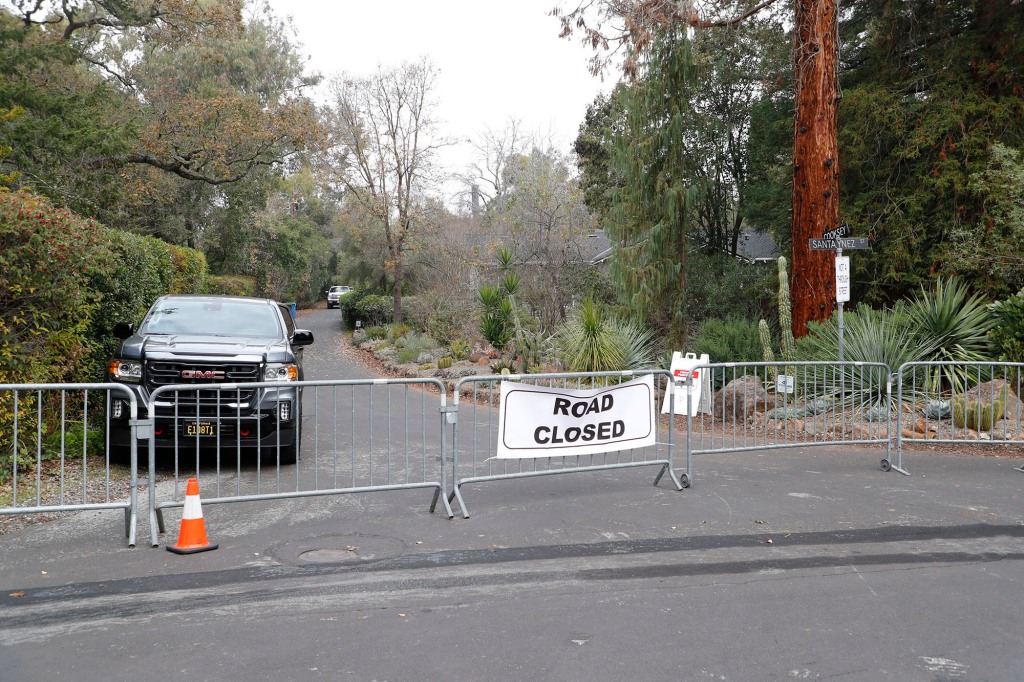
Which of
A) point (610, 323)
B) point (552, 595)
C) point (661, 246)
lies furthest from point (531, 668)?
point (661, 246)

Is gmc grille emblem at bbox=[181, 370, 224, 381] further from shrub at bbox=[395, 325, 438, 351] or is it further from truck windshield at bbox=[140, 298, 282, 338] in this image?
shrub at bbox=[395, 325, 438, 351]

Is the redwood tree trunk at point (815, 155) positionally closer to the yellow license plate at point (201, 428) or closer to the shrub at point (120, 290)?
the yellow license plate at point (201, 428)

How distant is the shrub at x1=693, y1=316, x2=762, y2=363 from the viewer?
15969 mm

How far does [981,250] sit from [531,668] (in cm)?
1364

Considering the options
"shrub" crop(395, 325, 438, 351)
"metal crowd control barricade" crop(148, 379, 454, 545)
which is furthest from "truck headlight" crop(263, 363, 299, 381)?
"shrub" crop(395, 325, 438, 351)

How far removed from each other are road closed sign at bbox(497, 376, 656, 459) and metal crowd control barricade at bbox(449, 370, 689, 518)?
146mm

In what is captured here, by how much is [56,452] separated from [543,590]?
625cm

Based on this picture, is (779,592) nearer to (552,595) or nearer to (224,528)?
(552,595)

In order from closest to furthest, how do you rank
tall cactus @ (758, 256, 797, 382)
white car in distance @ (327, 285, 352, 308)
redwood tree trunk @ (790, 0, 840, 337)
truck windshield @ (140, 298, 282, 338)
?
truck windshield @ (140, 298, 282, 338) < redwood tree trunk @ (790, 0, 840, 337) < tall cactus @ (758, 256, 797, 382) < white car in distance @ (327, 285, 352, 308)

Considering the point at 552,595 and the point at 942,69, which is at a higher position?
the point at 942,69

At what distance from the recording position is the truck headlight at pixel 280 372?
31.7 feet

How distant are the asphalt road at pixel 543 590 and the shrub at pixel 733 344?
7.38 metres

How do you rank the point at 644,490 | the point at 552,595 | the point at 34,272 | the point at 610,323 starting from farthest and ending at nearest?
the point at 610,323 → the point at 644,490 → the point at 34,272 → the point at 552,595

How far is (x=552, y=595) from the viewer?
5.54 m
